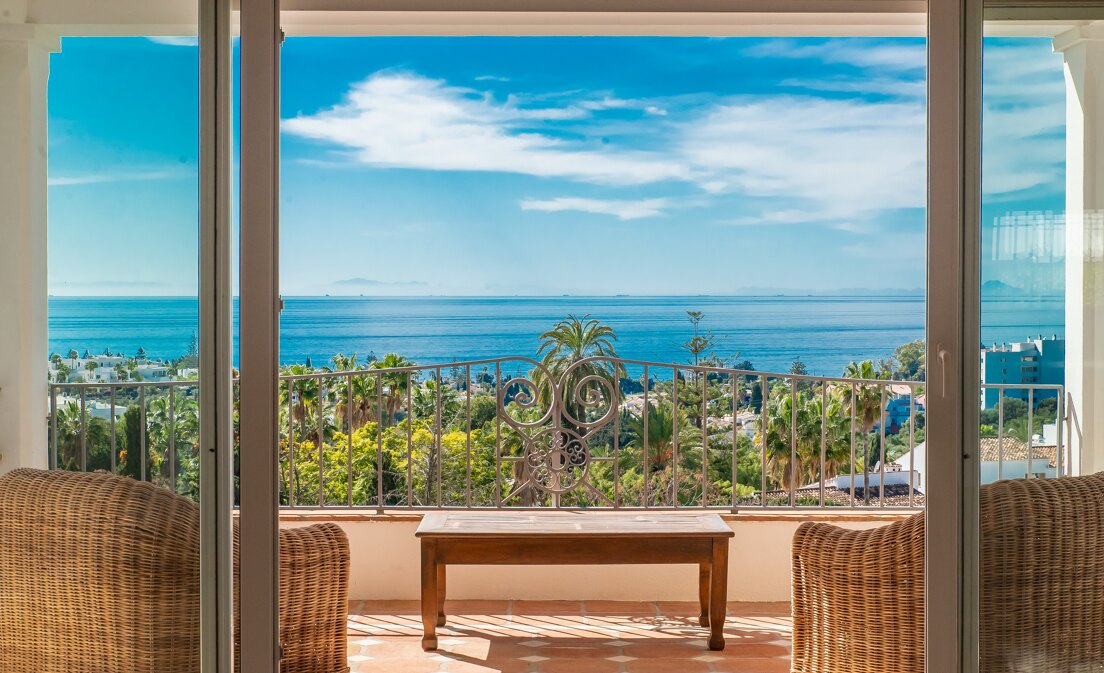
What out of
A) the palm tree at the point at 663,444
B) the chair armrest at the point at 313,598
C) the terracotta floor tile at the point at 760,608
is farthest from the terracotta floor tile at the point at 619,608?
the palm tree at the point at 663,444

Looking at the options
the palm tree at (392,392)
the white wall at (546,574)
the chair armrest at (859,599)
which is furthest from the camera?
the palm tree at (392,392)

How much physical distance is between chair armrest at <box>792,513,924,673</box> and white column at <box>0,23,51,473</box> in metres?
2.16

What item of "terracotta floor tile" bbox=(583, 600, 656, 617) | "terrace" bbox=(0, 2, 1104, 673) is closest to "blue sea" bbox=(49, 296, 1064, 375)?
"terrace" bbox=(0, 2, 1104, 673)

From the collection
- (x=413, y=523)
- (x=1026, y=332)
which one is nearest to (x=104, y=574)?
(x=413, y=523)

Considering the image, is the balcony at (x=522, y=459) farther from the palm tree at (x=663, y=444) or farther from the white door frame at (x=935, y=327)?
the white door frame at (x=935, y=327)

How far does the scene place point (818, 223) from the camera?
1642cm

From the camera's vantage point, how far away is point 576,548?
3.32 metres

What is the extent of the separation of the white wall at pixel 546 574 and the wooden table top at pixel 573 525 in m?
0.37

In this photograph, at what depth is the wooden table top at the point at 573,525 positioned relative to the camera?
3.31 metres

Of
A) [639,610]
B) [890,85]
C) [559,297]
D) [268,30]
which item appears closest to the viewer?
[268,30]

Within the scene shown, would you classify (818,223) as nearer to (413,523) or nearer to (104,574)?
(413,523)

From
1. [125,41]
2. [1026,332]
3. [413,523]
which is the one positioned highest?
[125,41]

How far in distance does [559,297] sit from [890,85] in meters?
7.38

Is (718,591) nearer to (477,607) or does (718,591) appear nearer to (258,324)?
A: (477,607)
